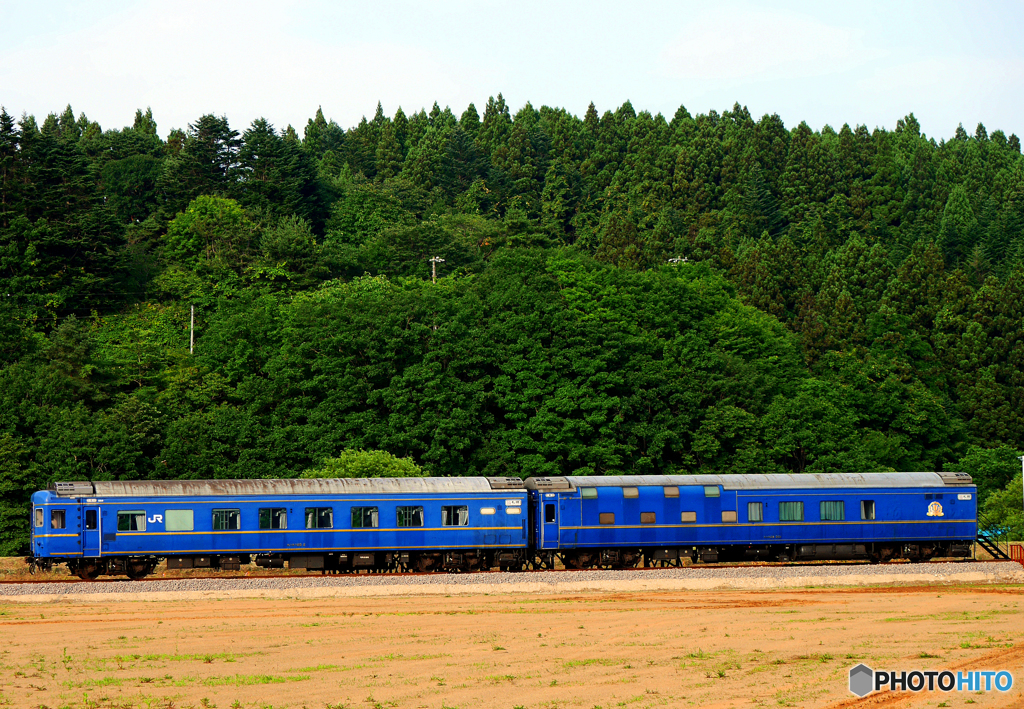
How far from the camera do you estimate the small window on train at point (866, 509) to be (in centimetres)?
4322

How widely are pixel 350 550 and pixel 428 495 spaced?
3.29 m

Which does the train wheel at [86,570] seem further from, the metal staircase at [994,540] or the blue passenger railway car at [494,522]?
the metal staircase at [994,540]

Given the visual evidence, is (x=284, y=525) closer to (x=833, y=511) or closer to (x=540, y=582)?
(x=540, y=582)

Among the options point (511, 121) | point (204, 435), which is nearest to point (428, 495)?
point (204, 435)

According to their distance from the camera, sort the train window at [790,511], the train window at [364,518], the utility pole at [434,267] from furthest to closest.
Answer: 1. the utility pole at [434,267]
2. the train window at [790,511]
3. the train window at [364,518]

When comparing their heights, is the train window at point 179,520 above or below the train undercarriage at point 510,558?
above

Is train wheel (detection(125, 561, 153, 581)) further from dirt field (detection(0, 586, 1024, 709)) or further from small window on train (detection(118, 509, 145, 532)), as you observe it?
dirt field (detection(0, 586, 1024, 709))


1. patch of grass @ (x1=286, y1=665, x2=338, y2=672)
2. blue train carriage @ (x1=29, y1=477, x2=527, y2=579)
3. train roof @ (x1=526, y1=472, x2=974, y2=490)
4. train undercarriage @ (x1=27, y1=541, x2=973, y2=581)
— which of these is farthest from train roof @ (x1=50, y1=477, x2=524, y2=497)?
patch of grass @ (x1=286, y1=665, x2=338, y2=672)

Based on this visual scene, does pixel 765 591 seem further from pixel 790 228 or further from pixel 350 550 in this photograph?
pixel 790 228

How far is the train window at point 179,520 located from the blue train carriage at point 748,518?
38.8 feet

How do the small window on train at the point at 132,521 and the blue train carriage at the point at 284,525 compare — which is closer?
the blue train carriage at the point at 284,525

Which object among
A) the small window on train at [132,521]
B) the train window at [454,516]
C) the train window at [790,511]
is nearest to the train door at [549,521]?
the train window at [454,516]

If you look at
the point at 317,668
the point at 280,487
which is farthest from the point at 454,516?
the point at 317,668

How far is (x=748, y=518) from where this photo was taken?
138 ft
